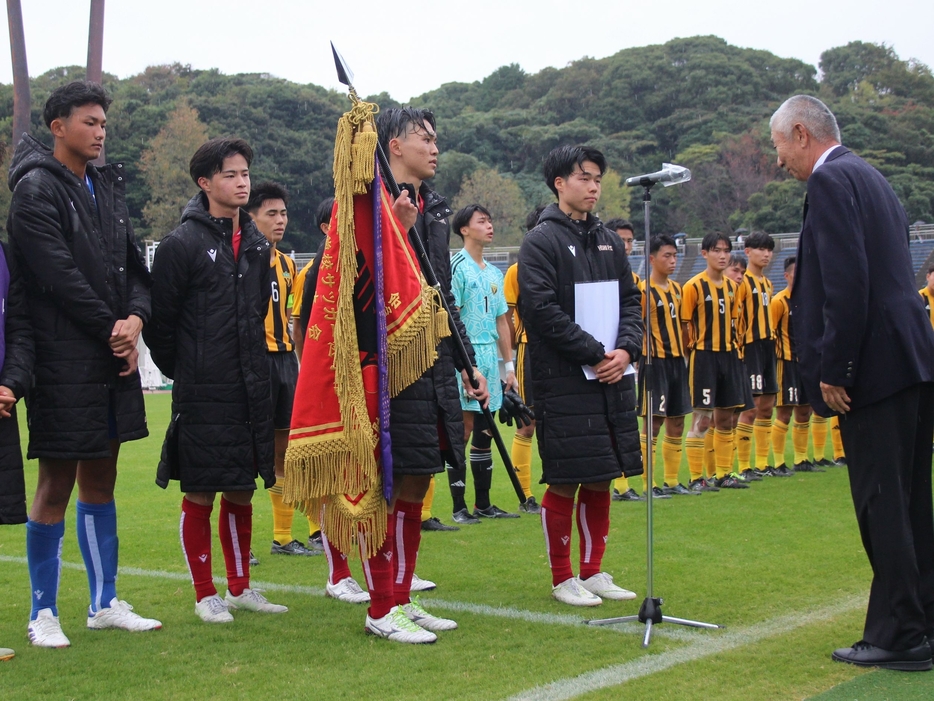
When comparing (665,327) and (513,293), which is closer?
(513,293)

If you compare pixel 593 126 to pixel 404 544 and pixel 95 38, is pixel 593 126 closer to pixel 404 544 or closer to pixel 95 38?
pixel 95 38

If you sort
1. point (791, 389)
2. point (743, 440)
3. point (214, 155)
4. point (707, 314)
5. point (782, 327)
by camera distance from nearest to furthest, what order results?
1. point (214, 155)
2. point (707, 314)
3. point (743, 440)
4. point (791, 389)
5. point (782, 327)

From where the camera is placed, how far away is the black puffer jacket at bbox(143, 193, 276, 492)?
16.7 ft

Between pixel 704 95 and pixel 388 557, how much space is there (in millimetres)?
85525

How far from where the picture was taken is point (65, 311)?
4.66 metres

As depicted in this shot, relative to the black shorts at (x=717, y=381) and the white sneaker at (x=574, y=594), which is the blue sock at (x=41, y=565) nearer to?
the white sneaker at (x=574, y=594)

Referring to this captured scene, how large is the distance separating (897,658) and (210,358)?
3.39 m

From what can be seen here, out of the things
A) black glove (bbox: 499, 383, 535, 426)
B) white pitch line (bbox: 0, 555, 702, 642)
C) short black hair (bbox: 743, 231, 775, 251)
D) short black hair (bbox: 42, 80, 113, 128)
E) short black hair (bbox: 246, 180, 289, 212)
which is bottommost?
white pitch line (bbox: 0, 555, 702, 642)

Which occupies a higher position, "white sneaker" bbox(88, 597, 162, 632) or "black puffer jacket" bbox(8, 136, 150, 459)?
"black puffer jacket" bbox(8, 136, 150, 459)

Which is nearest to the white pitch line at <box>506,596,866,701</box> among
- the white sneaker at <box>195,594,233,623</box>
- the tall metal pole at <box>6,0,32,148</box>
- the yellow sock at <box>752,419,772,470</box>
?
the white sneaker at <box>195,594,233,623</box>

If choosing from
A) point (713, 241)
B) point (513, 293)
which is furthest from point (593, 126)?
point (513, 293)

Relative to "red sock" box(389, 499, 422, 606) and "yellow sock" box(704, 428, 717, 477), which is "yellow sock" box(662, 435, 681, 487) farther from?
"red sock" box(389, 499, 422, 606)

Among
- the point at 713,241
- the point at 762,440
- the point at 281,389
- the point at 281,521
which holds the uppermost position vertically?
the point at 713,241

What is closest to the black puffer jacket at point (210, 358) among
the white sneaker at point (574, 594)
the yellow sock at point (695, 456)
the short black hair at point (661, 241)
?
the white sneaker at point (574, 594)
